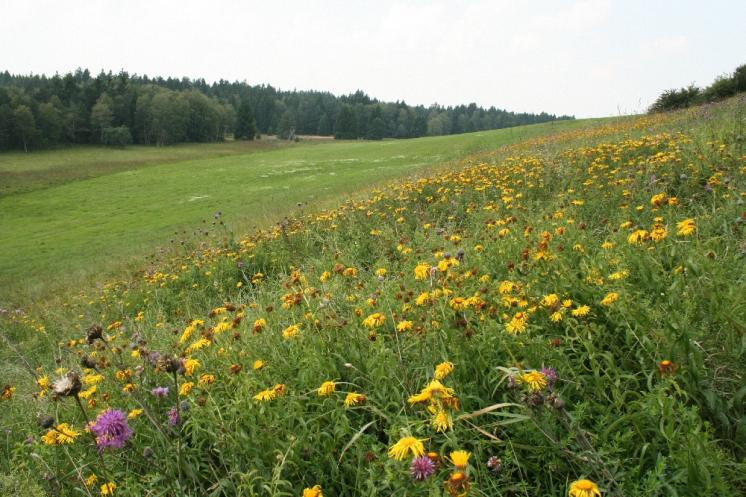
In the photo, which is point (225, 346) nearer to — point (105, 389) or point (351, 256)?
point (105, 389)

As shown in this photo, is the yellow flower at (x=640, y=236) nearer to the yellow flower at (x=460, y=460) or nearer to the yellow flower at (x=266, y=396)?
the yellow flower at (x=460, y=460)

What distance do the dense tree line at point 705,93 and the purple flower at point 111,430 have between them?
81.8 feet

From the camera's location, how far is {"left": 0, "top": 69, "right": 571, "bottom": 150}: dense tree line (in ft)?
216

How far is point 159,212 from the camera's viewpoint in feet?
79.2

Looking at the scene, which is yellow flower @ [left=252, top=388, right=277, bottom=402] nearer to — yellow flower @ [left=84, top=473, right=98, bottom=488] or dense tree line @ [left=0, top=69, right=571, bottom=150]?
yellow flower @ [left=84, top=473, right=98, bottom=488]

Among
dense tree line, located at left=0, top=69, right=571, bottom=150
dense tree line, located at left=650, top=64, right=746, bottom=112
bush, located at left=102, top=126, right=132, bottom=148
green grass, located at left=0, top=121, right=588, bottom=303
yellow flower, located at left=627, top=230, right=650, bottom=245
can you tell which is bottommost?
green grass, located at left=0, top=121, right=588, bottom=303

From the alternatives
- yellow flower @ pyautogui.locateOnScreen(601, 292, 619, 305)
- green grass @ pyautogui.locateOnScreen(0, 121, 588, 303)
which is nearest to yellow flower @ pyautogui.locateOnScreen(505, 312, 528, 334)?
yellow flower @ pyautogui.locateOnScreen(601, 292, 619, 305)

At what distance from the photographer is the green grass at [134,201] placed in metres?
15.5

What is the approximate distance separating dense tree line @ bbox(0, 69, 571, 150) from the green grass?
640 inches

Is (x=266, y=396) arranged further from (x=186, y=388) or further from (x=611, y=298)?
(x=611, y=298)

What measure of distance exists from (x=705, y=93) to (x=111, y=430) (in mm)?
26532

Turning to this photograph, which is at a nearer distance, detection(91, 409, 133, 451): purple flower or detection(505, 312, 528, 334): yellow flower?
detection(91, 409, 133, 451): purple flower

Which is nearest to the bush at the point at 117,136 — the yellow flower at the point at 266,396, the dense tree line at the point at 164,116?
the dense tree line at the point at 164,116

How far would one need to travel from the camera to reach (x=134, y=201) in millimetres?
28484
